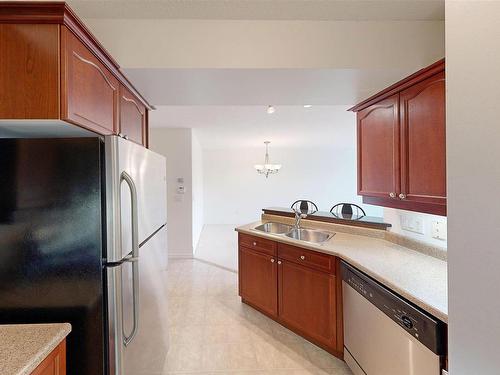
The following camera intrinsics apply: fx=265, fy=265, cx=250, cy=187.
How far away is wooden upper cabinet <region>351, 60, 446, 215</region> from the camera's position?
4.76 feet

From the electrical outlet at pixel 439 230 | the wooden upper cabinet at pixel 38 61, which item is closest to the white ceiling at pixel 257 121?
the electrical outlet at pixel 439 230

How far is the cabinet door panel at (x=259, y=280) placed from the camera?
2635 millimetres

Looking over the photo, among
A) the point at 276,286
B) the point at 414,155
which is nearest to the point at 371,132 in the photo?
the point at 414,155

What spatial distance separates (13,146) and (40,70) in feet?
1.41

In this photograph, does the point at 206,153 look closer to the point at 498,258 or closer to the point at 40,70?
the point at 40,70

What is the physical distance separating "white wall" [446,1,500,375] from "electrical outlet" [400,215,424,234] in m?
1.40

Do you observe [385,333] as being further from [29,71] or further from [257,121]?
[257,121]

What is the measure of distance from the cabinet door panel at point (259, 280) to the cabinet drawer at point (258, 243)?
5cm

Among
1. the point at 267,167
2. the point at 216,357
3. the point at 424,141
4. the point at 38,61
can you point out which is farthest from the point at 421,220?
the point at 267,167

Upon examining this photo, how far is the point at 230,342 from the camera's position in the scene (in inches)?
93.4

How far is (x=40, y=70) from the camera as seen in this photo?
3.38 feet

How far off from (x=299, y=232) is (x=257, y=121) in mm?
2246

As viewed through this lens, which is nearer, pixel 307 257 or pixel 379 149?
pixel 379 149

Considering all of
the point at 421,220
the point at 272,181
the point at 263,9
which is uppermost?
the point at 263,9
